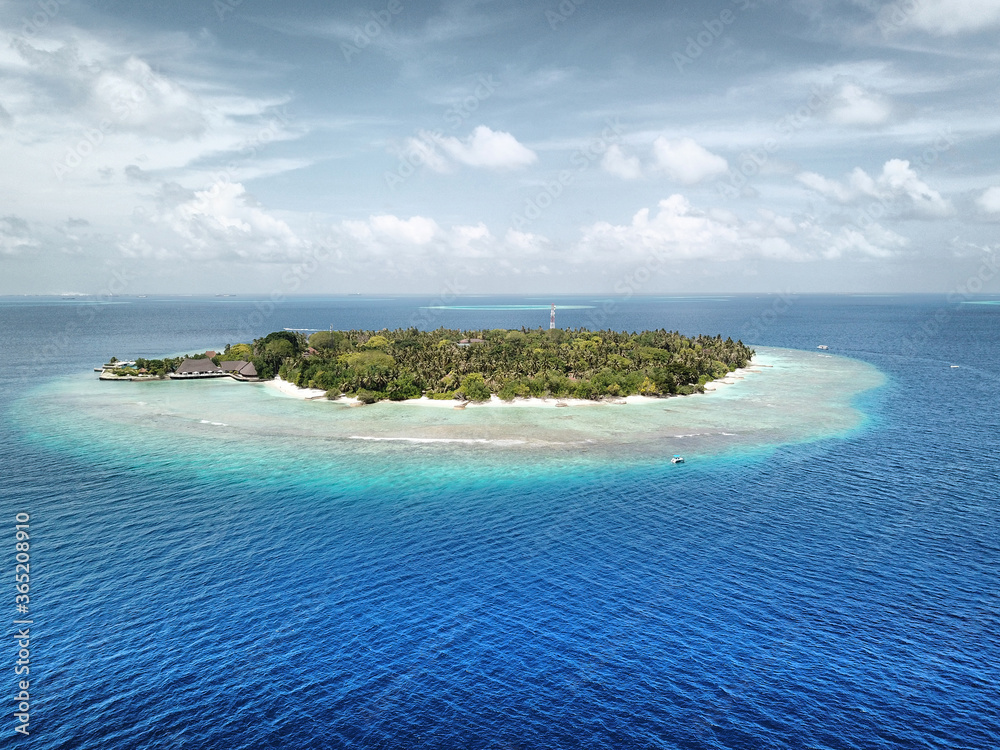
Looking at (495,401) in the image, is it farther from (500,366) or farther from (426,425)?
(426,425)

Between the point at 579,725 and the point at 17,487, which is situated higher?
the point at 17,487

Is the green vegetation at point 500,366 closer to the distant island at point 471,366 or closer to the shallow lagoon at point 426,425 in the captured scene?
the distant island at point 471,366

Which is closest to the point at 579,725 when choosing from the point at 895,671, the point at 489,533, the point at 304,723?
the point at 304,723

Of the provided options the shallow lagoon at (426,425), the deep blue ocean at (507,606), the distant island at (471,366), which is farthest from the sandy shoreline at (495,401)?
the deep blue ocean at (507,606)

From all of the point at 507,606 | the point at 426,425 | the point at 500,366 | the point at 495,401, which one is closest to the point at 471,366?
Result: the point at 500,366

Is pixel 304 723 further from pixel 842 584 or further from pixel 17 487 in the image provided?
pixel 17 487

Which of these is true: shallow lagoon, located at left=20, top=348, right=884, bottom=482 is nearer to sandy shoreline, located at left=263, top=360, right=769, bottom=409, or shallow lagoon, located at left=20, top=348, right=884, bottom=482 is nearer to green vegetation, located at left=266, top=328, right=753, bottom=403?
sandy shoreline, located at left=263, top=360, right=769, bottom=409

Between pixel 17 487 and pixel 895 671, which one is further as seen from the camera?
pixel 17 487
